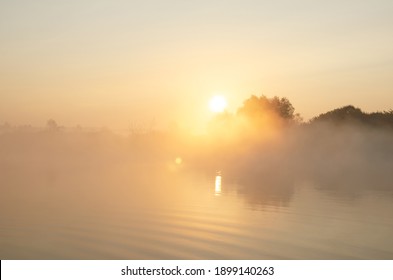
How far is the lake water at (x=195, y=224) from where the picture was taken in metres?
16.6

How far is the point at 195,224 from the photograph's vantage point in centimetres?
2147

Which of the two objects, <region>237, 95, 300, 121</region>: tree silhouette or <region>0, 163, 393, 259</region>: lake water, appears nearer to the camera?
<region>0, 163, 393, 259</region>: lake water

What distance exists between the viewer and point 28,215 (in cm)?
2338

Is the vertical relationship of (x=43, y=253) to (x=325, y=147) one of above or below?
below

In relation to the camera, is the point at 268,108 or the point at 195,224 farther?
the point at 268,108

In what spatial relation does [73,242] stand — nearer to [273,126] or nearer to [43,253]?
[43,253]

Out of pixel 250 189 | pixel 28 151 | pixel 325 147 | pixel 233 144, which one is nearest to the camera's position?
pixel 250 189

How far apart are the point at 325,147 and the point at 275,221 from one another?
7445 centimetres

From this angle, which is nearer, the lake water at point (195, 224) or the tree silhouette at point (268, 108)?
the lake water at point (195, 224)

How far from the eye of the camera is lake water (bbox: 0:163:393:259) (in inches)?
653

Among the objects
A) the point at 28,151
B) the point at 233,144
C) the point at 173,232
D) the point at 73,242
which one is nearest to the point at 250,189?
the point at 173,232

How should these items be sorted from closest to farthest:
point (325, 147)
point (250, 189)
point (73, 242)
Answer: point (73, 242) < point (250, 189) < point (325, 147)
